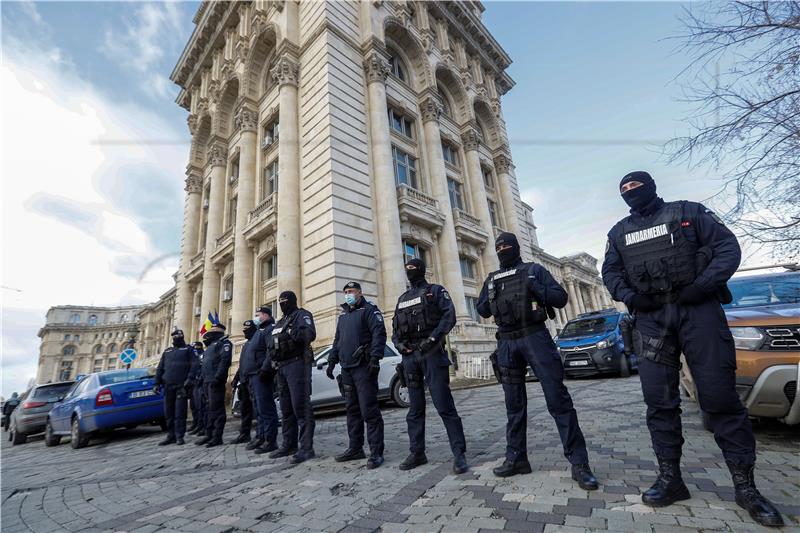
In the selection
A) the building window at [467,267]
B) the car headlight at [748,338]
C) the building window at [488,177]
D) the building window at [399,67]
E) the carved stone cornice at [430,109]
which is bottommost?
the car headlight at [748,338]

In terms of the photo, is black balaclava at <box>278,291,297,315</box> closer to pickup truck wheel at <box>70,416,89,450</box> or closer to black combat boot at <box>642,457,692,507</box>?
black combat boot at <box>642,457,692,507</box>

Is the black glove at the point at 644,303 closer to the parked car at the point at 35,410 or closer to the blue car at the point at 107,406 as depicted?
the blue car at the point at 107,406

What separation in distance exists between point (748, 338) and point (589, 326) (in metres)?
7.83

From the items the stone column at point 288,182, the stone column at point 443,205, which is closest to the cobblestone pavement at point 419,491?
the stone column at point 288,182

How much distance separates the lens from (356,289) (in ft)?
14.9

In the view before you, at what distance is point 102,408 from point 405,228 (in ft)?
35.3

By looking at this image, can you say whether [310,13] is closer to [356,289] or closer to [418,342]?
[356,289]

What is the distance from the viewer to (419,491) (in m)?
2.91

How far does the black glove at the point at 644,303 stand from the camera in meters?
2.54

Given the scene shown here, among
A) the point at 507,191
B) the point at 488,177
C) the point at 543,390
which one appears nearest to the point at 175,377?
the point at 543,390

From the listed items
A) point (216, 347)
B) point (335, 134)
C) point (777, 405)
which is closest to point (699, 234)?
point (777, 405)

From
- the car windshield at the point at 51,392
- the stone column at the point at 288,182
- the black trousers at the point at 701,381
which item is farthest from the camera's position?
the stone column at the point at 288,182

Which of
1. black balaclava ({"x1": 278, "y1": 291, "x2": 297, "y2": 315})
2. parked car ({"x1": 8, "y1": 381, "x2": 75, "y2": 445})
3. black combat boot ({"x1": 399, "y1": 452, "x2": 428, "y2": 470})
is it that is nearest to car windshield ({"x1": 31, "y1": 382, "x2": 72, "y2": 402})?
parked car ({"x1": 8, "y1": 381, "x2": 75, "y2": 445})

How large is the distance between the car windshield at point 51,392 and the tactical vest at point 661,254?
576 inches
